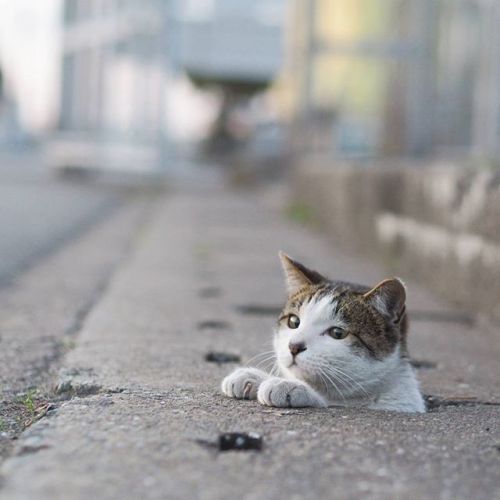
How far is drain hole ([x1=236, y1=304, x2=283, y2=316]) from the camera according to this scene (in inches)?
125

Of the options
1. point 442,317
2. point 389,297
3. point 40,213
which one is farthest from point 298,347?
point 40,213

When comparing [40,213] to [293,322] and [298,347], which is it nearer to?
[293,322]

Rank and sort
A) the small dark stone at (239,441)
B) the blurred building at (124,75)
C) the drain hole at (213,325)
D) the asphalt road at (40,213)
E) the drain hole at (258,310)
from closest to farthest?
the small dark stone at (239,441) < the drain hole at (213,325) < the drain hole at (258,310) < the asphalt road at (40,213) < the blurred building at (124,75)

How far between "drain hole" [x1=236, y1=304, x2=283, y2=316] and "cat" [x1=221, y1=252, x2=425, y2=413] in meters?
0.95

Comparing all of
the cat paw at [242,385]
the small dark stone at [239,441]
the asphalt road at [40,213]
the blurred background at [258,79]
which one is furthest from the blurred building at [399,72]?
the small dark stone at [239,441]

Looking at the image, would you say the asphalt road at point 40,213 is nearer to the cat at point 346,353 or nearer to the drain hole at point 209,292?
the drain hole at point 209,292

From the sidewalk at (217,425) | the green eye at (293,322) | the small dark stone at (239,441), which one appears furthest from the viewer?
the green eye at (293,322)

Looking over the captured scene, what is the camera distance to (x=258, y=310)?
10.6 feet

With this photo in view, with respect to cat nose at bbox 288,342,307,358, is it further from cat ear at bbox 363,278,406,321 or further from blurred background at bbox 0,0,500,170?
blurred background at bbox 0,0,500,170

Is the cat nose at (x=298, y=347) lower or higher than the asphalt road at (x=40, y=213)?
higher

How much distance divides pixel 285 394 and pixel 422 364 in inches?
32.1

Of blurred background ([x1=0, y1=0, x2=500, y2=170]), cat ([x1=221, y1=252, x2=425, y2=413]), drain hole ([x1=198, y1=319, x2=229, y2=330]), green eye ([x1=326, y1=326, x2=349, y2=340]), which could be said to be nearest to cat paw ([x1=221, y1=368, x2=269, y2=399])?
cat ([x1=221, y1=252, x2=425, y2=413])

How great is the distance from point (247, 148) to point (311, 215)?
870 centimetres

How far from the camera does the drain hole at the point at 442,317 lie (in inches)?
126
